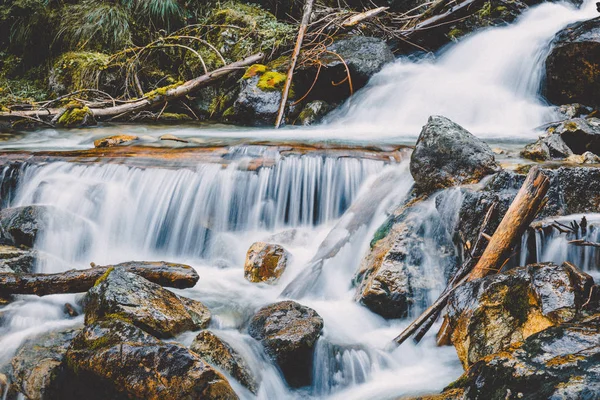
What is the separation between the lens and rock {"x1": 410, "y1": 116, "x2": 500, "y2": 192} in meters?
4.55

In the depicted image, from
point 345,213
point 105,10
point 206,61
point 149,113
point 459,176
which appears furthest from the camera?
point 105,10

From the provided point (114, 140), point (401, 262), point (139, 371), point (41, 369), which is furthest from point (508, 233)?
point (114, 140)

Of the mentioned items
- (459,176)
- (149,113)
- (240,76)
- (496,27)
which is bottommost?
(459,176)

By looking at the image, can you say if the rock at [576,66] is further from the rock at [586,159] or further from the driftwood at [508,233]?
the driftwood at [508,233]

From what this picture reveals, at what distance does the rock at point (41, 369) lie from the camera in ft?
9.22

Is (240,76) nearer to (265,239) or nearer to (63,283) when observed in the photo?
(265,239)

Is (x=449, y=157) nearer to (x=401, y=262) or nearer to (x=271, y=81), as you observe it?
(x=401, y=262)

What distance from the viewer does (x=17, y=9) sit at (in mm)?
12578

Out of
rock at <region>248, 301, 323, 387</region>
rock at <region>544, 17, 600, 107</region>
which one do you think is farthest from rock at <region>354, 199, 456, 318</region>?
rock at <region>544, 17, 600, 107</region>

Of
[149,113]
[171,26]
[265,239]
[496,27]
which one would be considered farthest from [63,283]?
[496,27]

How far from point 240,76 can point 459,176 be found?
706 cm

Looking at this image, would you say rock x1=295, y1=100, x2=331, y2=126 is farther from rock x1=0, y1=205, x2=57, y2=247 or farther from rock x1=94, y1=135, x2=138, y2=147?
rock x1=0, y1=205, x2=57, y2=247

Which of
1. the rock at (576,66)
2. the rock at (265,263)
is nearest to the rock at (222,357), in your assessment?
the rock at (265,263)

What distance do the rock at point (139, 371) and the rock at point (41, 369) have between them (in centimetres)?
12
